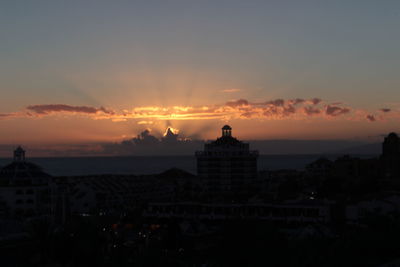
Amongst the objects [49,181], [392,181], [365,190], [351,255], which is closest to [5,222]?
[49,181]

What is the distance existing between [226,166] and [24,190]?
29387mm

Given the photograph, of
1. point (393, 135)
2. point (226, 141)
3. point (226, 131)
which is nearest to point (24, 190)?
point (226, 141)

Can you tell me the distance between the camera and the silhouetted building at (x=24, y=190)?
178 ft

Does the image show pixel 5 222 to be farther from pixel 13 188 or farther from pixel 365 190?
pixel 365 190

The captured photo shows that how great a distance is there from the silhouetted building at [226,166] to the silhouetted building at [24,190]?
24263 millimetres

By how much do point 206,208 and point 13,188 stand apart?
20056 mm

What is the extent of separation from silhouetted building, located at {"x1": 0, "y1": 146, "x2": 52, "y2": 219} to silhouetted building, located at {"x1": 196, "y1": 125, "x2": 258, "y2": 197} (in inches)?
955

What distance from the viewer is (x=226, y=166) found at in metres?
74.7

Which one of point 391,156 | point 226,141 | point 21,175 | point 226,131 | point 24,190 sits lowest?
point 24,190

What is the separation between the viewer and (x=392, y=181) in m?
75.4

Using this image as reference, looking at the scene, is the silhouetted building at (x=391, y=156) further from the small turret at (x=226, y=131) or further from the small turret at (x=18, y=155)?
the small turret at (x=18, y=155)

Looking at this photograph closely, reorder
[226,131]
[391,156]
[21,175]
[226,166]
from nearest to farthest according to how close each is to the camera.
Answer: [21,175]
[226,166]
[226,131]
[391,156]

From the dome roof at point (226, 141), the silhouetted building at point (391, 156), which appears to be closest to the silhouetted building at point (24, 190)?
the dome roof at point (226, 141)

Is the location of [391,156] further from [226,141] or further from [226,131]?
[226,141]
